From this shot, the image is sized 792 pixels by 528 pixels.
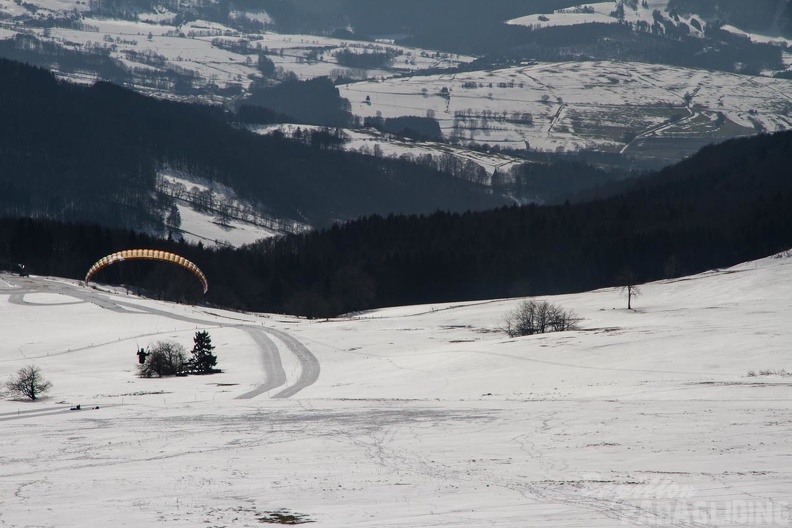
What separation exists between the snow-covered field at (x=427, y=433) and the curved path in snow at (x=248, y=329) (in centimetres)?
57

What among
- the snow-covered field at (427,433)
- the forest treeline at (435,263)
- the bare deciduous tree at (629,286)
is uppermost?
the forest treeline at (435,263)

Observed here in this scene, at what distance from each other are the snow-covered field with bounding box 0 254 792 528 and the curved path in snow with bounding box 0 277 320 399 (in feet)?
1.86

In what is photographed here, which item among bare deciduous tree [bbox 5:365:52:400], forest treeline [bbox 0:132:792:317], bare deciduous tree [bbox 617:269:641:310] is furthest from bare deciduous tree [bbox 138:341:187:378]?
forest treeline [bbox 0:132:792:317]

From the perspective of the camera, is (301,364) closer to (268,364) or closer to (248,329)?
(268,364)

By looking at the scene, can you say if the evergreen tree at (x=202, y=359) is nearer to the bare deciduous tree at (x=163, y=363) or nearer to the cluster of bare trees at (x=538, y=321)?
the bare deciduous tree at (x=163, y=363)

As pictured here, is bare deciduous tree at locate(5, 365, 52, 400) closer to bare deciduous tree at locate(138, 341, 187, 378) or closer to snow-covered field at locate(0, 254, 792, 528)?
snow-covered field at locate(0, 254, 792, 528)

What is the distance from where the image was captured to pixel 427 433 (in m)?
38.9

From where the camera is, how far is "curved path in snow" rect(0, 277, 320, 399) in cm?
6579

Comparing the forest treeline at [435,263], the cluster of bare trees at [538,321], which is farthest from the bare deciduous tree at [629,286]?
the forest treeline at [435,263]

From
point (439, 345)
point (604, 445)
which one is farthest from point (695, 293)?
point (604, 445)

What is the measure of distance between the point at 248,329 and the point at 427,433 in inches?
2574

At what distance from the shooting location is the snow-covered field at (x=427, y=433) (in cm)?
2670

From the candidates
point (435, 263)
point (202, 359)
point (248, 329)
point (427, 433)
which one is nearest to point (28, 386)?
point (202, 359)

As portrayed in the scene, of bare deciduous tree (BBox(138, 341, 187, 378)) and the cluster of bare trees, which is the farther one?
the cluster of bare trees
